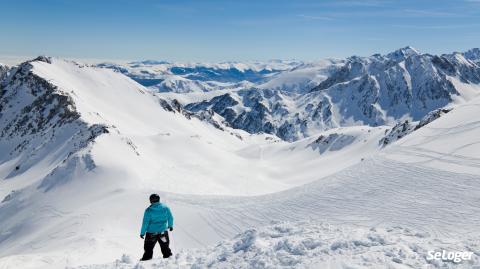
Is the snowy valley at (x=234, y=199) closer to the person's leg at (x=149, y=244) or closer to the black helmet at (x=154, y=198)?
the person's leg at (x=149, y=244)

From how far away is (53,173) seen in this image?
57219 millimetres

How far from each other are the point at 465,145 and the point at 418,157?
2838mm

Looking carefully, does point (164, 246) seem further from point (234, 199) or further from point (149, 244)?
point (234, 199)

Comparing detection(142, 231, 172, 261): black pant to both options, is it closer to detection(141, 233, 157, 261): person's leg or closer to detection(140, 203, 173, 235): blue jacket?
detection(141, 233, 157, 261): person's leg

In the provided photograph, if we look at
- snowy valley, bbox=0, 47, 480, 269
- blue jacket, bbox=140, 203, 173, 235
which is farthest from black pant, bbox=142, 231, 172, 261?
snowy valley, bbox=0, 47, 480, 269

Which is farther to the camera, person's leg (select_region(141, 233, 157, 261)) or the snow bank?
person's leg (select_region(141, 233, 157, 261))

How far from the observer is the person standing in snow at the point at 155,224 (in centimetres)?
1571

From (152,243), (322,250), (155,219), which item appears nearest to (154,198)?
(155,219)

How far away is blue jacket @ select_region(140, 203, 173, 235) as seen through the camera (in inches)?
618

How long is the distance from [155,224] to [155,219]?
0.65 feet

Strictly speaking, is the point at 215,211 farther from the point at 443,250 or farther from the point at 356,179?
A: the point at 443,250

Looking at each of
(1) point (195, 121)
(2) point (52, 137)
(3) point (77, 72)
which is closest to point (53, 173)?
(2) point (52, 137)

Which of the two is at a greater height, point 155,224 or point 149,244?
point 155,224

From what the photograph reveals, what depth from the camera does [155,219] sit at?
1576cm
